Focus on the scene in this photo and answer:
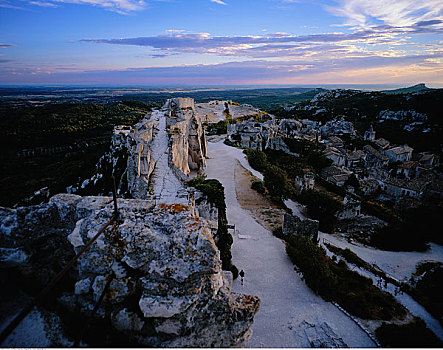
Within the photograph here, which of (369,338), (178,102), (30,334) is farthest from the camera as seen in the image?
(178,102)

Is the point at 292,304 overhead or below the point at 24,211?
below

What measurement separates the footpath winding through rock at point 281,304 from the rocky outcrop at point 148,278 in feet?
21.3

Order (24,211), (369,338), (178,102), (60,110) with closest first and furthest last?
(24,211) < (369,338) < (178,102) < (60,110)

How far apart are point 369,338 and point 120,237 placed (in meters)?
11.5

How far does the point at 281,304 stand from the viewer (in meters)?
12.0

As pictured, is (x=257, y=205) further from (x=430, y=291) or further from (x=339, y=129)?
(x=339, y=129)

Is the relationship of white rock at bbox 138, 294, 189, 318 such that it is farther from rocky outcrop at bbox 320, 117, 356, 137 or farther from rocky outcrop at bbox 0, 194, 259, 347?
rocky outcrop at bbox 320, 117, 356, 137

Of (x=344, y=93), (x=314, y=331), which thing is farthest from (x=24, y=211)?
(x=344, y=93)

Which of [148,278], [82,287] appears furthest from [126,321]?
[82,287]

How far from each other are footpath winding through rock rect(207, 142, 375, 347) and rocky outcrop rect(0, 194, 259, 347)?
21.3ft

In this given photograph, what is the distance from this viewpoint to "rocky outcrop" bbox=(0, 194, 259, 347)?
4215 millimetres

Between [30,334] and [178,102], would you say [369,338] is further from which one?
[178,102]

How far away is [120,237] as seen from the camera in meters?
4.44

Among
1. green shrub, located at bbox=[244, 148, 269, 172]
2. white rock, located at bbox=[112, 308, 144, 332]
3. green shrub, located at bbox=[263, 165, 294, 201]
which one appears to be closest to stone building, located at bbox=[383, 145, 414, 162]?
green shrub, located at bbox=[244, 148, 269, 172]
